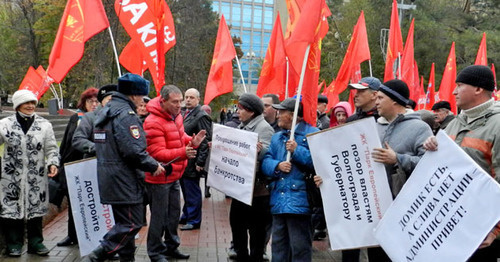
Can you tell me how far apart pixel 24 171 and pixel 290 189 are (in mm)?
3144

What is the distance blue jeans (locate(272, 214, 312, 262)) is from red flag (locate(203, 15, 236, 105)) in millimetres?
4981

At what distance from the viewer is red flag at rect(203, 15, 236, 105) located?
10.2m

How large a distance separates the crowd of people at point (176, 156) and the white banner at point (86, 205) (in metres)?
0.46

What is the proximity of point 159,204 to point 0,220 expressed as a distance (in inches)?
74.7

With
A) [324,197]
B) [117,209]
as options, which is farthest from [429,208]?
[117,209]

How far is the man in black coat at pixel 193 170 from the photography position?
8.08 metres

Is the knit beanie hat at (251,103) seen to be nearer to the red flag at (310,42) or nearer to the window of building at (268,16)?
the red flag at (310,42)

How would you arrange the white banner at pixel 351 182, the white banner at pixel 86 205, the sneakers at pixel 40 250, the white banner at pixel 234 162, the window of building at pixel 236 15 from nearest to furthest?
the white banner at pixel 351 182, the white banner at pixel 234 162, the white banner at pixel 86 205, the sneakers at pixel 40 250, the window of building at pixel 236 15

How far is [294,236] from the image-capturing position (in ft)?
17.0

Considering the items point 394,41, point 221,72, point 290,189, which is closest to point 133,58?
point 221,72

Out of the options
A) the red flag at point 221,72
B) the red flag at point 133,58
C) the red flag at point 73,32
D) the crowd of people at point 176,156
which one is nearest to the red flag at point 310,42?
the crowd of people at point 176,156

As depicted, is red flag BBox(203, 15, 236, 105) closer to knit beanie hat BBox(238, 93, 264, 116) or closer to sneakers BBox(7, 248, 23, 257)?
knit beanie hat BBox(238, 93, 264, 116)

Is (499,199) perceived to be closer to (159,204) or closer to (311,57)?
(311,57)

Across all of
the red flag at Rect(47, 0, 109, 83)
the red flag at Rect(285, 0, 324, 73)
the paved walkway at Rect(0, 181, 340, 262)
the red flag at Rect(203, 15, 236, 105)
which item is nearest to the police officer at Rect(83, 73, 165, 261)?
the paved walkway at Rect(0, 181, 340, 262)
